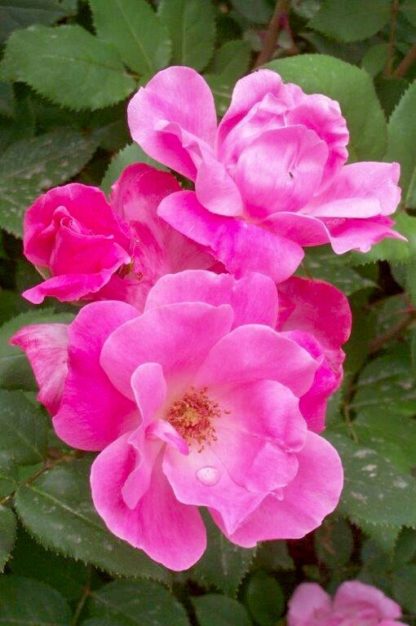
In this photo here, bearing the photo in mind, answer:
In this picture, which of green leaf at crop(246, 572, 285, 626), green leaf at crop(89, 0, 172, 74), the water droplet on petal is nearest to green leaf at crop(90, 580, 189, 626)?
green leaf at crop(246, 572, 285, 626)

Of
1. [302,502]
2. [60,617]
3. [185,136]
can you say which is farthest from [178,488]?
[60,617]

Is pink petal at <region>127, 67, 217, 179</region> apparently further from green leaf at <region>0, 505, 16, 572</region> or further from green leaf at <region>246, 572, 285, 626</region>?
green leaf at <region>246, 572, 285, 626</region>

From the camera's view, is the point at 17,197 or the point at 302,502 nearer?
the point at 302,502

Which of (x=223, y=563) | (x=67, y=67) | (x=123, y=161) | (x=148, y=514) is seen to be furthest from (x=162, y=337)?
(x=67, y=67)

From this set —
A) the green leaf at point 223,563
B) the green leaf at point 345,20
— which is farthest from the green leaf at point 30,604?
the green leaf at point 345,20

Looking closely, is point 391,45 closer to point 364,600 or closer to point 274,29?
point 274,29

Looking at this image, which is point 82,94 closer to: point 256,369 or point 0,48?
point 0,48
